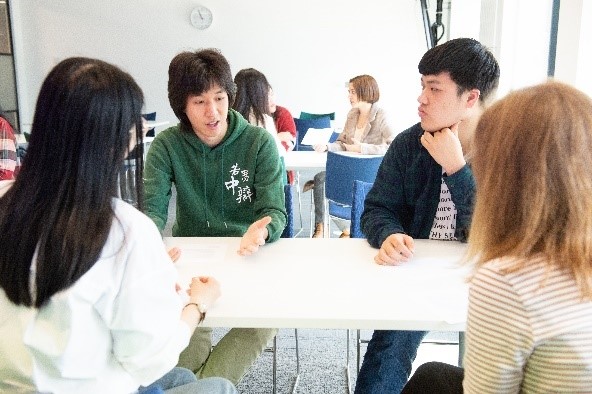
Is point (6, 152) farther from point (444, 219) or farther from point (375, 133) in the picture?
point (375, 133)

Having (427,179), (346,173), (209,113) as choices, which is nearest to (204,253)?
(209,113)

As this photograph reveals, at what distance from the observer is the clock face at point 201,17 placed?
699 centimetres

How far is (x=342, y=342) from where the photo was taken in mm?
2658

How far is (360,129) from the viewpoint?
4.35 metres

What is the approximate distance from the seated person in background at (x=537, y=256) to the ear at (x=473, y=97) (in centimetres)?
86

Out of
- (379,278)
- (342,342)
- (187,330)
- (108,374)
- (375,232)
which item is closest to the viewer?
(108,374)

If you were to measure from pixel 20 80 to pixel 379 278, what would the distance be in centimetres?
714

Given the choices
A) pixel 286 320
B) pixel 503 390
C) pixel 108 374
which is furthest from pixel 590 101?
pixel 108 374

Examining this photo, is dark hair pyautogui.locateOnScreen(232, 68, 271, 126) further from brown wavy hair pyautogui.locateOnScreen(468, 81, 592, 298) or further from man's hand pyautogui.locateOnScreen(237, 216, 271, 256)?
brown wavy hair pyautogui.locateOnScreen(468, 81, 592, 298)

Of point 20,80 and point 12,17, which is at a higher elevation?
point 12,17

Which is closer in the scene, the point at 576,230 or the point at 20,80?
the point at 576,230

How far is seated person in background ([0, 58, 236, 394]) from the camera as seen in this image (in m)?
0.87

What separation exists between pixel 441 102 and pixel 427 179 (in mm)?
242

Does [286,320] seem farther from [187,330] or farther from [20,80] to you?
[20,80]
